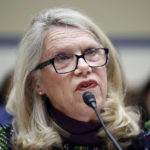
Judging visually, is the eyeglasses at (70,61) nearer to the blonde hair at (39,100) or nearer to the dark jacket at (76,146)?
the blonde hair at (39,100)

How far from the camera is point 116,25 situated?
4004 millimetres

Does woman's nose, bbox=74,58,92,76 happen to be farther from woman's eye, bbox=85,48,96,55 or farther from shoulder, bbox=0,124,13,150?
shoulder, bbox=0,124,13,150

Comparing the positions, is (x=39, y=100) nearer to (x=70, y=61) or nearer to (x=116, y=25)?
(x=70, y=61)

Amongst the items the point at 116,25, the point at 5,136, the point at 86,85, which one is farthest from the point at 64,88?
the point at 116,25

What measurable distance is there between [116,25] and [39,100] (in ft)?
8.85

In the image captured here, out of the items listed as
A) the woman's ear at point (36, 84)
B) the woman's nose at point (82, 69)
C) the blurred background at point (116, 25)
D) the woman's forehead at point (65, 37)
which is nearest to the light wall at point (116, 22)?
the blurred background at point (116, 25)

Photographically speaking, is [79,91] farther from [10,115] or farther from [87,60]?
[10,115]

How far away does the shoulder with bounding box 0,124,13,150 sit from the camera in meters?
1.40

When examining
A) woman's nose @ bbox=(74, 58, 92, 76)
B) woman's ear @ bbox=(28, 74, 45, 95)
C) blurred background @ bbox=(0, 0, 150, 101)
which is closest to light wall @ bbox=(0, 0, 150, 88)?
blurred background @ bbox=(0, 0, 150, 101)

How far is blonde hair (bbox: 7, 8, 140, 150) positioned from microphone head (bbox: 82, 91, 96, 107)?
0.76 feet

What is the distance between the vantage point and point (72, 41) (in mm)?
1388

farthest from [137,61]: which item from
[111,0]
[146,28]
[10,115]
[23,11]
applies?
[10,115]

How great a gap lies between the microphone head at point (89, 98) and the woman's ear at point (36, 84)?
0.31m

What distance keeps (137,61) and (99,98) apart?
274 cm
